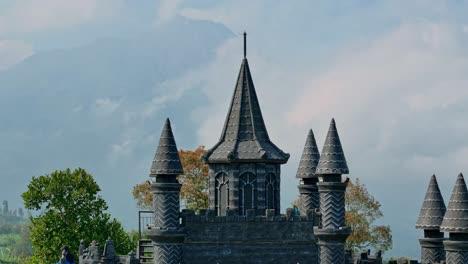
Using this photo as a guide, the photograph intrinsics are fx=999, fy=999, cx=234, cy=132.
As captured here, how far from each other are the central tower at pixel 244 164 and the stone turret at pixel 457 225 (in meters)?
8.95

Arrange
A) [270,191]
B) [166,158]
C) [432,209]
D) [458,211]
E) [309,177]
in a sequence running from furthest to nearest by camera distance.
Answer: [309,177] < [432,209] < [270,191] < [166,158] < [458,211]

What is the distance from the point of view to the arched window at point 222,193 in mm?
49875

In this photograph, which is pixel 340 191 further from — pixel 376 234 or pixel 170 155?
pixel 376 234

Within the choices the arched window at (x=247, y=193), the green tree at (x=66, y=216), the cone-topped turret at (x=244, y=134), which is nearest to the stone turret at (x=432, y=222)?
the cone-topped turret at (x=244, y=134)

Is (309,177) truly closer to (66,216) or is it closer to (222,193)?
(222,193)

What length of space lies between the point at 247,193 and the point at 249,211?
57.5 inches

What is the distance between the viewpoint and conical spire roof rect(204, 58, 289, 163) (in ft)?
163

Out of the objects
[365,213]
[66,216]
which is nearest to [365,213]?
[365,213]

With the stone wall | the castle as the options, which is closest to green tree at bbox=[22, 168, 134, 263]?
the castle

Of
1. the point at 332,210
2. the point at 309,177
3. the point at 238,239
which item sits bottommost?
the point at 238,239

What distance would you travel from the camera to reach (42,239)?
228 ft

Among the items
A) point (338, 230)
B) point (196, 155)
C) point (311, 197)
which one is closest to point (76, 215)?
point (196, 155)

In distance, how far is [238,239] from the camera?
48.5 meters

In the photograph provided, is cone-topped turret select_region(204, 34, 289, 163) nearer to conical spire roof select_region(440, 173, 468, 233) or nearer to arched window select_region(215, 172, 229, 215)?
arched window select_region(215, 172, 229, 215)
